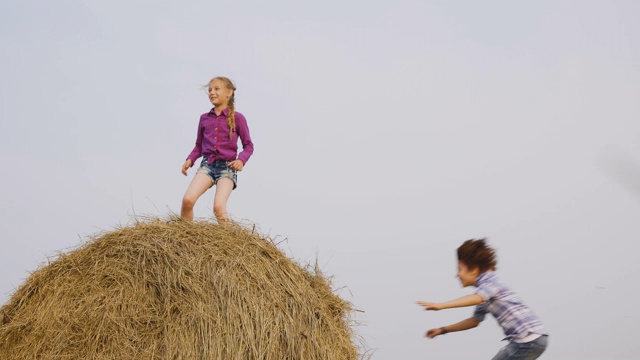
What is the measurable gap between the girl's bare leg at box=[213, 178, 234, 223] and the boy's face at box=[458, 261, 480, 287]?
8.53 feet

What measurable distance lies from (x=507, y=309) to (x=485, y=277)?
28cm

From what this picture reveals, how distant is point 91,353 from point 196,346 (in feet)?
2.85

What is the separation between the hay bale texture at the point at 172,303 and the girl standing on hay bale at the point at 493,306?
1479 millimetres

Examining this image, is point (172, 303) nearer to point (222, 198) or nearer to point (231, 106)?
point (222, 198)

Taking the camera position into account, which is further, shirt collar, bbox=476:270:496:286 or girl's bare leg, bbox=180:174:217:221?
girl's bare leg, bbox=180:174:217:221

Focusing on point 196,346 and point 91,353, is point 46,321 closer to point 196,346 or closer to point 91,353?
point 91,353

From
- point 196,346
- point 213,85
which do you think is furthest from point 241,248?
point 213,85

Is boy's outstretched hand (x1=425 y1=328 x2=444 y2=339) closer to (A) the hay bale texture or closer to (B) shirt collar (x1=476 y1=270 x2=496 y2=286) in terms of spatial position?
(B) shirt collar (x1=476 y1=270 x2=496 y2=286)

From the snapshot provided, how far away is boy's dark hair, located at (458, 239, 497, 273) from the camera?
18.4 feet

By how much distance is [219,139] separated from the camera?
8109mm

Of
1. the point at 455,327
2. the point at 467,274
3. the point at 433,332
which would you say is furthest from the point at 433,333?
the point at 467,274

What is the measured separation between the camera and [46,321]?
22.0 ft

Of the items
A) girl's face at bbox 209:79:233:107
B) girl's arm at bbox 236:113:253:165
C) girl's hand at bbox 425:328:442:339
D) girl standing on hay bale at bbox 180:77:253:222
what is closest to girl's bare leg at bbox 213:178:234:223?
girl standing on hay bale at bbox 180:77:253:222

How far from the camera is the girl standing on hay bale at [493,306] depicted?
5355 millimetres
